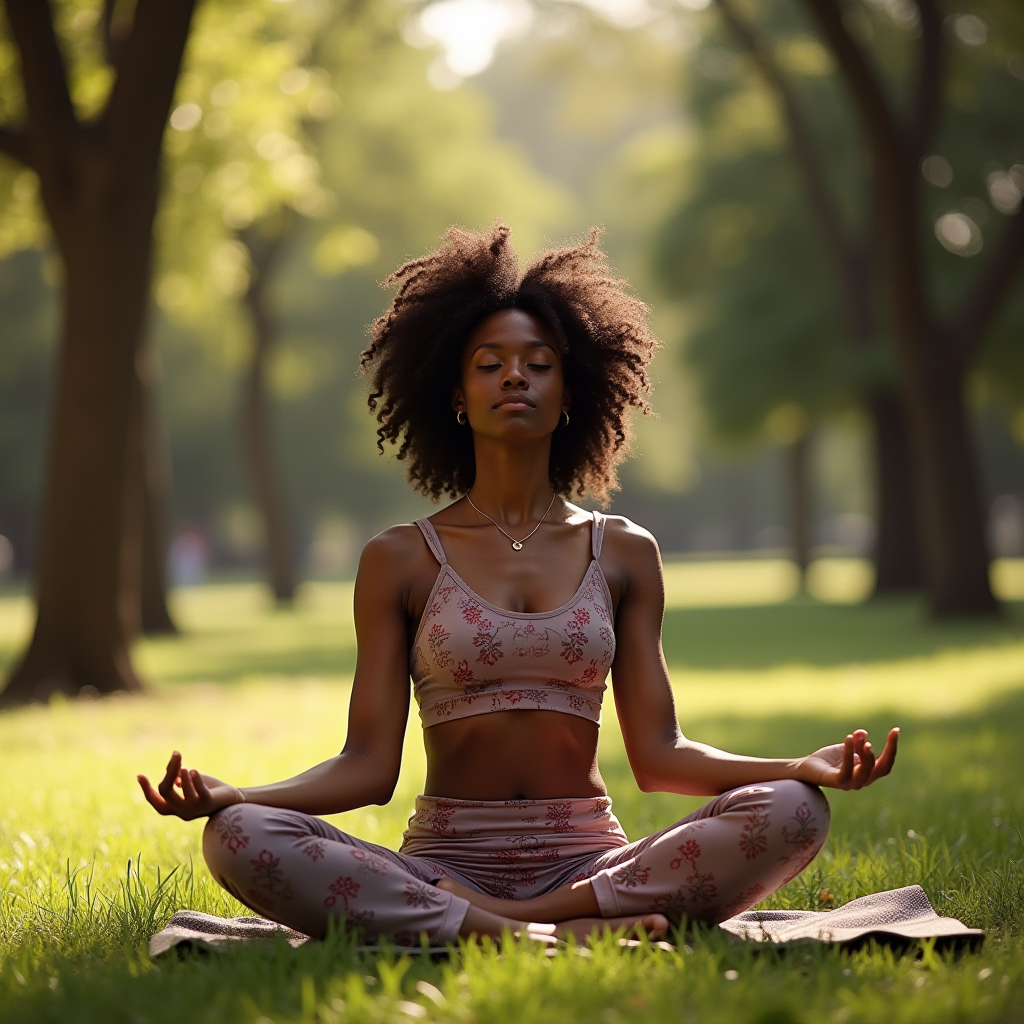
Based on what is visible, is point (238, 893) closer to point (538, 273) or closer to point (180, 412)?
point (538, 273)

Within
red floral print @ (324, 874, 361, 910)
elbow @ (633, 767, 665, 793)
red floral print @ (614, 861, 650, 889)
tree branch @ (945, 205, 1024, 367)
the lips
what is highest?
tree branch @ (945, 205, 1024, 367)

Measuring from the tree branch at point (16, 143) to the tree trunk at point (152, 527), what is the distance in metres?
6.75

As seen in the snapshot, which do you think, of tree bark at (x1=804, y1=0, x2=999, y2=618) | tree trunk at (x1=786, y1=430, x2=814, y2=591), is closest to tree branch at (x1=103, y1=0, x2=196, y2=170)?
tree bark at (x1=804, y1=0, x2=999, y2=618)

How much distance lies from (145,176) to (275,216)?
13915 mm

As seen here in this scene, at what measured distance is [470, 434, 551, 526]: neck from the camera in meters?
4.78

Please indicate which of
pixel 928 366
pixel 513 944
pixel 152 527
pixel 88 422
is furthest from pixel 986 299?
pixel 513 944

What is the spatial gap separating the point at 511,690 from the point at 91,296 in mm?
8814

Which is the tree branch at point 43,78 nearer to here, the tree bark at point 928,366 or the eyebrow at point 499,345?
the eyebrow at point 499,345

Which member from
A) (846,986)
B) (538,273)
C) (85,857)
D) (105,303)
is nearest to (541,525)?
(538,273)

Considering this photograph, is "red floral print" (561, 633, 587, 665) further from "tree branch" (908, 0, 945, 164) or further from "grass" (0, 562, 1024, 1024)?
"tree branch" (908, 0, 945, 164)

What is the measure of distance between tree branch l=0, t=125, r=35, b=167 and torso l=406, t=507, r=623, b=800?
8847mm

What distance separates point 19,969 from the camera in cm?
396

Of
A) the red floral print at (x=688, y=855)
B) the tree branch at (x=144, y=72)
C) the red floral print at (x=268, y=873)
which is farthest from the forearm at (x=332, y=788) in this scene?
the tree branch at (x=144, y=72)

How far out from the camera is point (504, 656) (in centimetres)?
438
